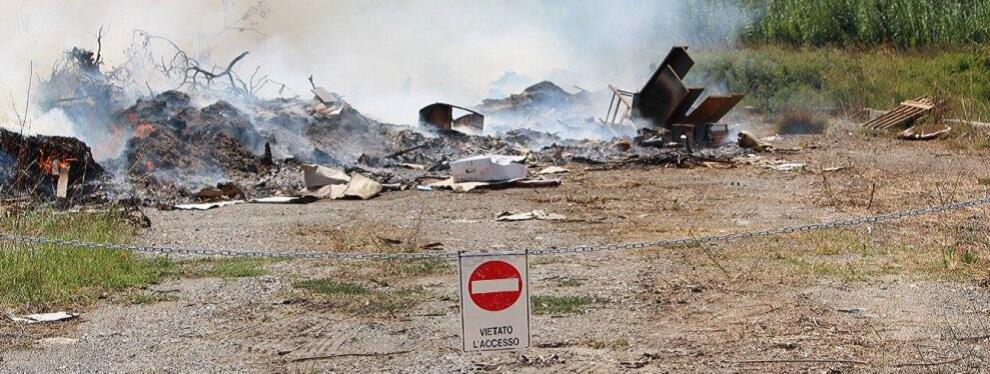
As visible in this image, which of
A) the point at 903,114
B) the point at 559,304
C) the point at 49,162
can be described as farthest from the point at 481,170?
the point at 903,114

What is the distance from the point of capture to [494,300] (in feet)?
18.5

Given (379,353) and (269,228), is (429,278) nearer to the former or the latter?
(379,353)

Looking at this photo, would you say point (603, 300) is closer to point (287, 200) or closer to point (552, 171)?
point (287, 200)

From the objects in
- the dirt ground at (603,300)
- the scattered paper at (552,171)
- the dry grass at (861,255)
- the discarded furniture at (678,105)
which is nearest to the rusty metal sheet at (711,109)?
the discarded furniture at (678,105)

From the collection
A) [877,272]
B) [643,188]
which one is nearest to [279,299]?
[877,272]

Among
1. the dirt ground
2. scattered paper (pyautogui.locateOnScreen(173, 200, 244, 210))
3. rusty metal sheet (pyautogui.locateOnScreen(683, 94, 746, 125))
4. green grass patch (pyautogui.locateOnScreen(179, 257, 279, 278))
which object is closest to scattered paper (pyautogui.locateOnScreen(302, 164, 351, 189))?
scattered paper (pyautogui.locateOnScreen(173, 200, 244, 210))

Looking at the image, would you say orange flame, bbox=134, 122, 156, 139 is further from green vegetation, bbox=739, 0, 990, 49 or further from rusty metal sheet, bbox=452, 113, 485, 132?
green vegetation, bbox=739, 0, 990, 49

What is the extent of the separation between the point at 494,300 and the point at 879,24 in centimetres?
2770

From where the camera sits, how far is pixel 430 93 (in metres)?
29.9

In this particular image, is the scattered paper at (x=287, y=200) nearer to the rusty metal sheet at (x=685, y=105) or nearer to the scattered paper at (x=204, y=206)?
the scattered paper at (x=204, y=206)

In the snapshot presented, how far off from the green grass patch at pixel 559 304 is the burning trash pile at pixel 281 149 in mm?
6904

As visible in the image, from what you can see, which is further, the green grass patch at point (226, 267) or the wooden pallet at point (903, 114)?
the wooden pallet at point (903, 114)

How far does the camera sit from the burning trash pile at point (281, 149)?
1567cm

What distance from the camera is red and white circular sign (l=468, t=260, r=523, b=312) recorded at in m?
5.61
